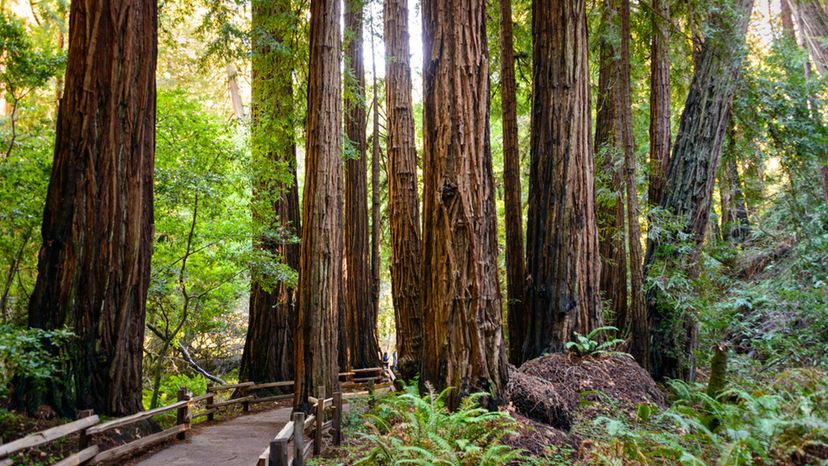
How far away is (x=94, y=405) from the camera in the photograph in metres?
7.57

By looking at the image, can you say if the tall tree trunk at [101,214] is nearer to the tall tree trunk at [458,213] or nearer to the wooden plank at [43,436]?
the wooden plank at [43,436]

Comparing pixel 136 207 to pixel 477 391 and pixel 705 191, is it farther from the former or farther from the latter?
pixel 705 191

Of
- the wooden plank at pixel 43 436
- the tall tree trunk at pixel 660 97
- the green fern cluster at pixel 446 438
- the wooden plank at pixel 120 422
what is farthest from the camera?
the tall tree trunk at pixel 660 97

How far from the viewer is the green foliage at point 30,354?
20.9ft

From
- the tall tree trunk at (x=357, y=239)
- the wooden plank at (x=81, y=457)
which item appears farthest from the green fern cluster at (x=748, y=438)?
the tall tree trunk at (x=357, y=239)

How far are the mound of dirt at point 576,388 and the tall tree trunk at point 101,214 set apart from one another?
560cm

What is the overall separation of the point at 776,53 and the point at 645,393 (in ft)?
25.4

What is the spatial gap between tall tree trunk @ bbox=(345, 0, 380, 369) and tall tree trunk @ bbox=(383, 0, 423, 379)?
295cm

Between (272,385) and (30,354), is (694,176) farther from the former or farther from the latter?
(30,354)

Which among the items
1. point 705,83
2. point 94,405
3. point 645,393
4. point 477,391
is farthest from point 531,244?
point 94,405

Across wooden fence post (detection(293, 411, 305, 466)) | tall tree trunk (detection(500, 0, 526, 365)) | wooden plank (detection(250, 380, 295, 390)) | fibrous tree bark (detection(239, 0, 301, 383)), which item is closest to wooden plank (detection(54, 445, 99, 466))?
wooden fence post (detection(293, 411, 305, 466))

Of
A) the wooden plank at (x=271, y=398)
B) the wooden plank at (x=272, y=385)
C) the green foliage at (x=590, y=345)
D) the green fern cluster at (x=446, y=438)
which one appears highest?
the green foliage at (x=590, y=345)

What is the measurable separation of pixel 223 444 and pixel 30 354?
10.3 feet

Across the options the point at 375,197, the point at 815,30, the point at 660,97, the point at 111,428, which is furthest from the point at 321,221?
the point at 815,30
